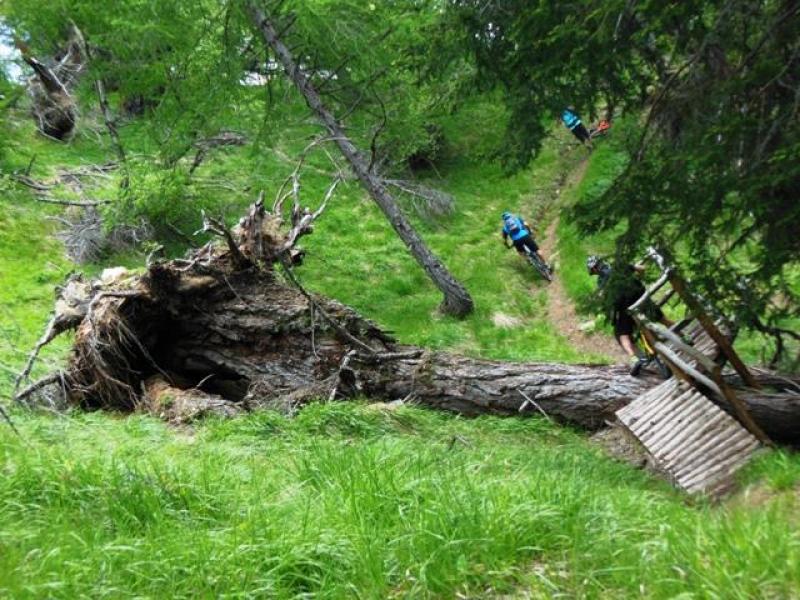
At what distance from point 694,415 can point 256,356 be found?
589cm

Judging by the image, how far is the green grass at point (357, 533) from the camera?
2875 mm

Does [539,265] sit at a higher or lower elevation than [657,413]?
higher

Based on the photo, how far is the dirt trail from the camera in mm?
12812

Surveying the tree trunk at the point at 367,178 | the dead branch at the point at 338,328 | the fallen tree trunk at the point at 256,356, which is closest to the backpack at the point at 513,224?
the tree trunk at the point at 367,178

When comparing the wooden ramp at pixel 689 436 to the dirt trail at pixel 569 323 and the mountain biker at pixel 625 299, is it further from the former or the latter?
the dirt trail at pixel 569 323

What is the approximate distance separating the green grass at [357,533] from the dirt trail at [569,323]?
310 inches

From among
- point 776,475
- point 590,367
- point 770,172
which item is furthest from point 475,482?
point 590,367

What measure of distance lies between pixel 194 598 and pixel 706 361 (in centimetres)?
507

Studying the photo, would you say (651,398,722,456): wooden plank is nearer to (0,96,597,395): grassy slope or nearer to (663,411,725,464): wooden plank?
(663,411,725,464): wooden plank

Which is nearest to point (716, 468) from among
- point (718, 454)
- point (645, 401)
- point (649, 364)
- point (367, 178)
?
point (718, 454)

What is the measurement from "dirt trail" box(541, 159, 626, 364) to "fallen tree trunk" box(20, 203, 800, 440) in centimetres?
375

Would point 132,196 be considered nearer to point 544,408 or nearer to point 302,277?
point 302,277

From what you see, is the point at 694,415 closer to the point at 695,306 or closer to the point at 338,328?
the point at 695,306

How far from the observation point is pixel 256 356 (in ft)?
32.2
